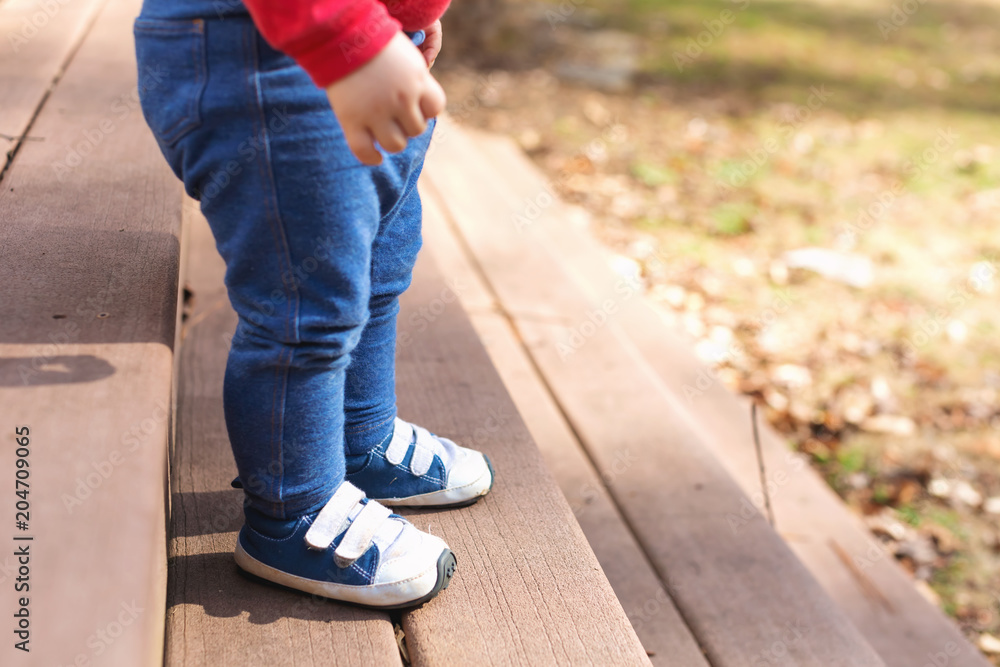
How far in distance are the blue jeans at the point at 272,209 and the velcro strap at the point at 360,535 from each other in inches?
2.7

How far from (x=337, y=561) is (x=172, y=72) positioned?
62 cm

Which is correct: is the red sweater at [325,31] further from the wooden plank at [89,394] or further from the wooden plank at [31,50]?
the wooden plank at [31,50]

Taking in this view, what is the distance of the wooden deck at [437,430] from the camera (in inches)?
32.4

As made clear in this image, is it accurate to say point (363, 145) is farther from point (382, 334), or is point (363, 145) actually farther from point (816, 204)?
point (816, 204)

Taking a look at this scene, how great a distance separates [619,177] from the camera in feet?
13.6

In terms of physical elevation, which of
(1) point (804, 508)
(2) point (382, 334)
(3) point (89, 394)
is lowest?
(1) point (804, 508)

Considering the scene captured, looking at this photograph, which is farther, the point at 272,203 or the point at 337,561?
the point at 337,561

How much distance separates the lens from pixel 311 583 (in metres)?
1.07

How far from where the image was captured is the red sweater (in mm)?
800
